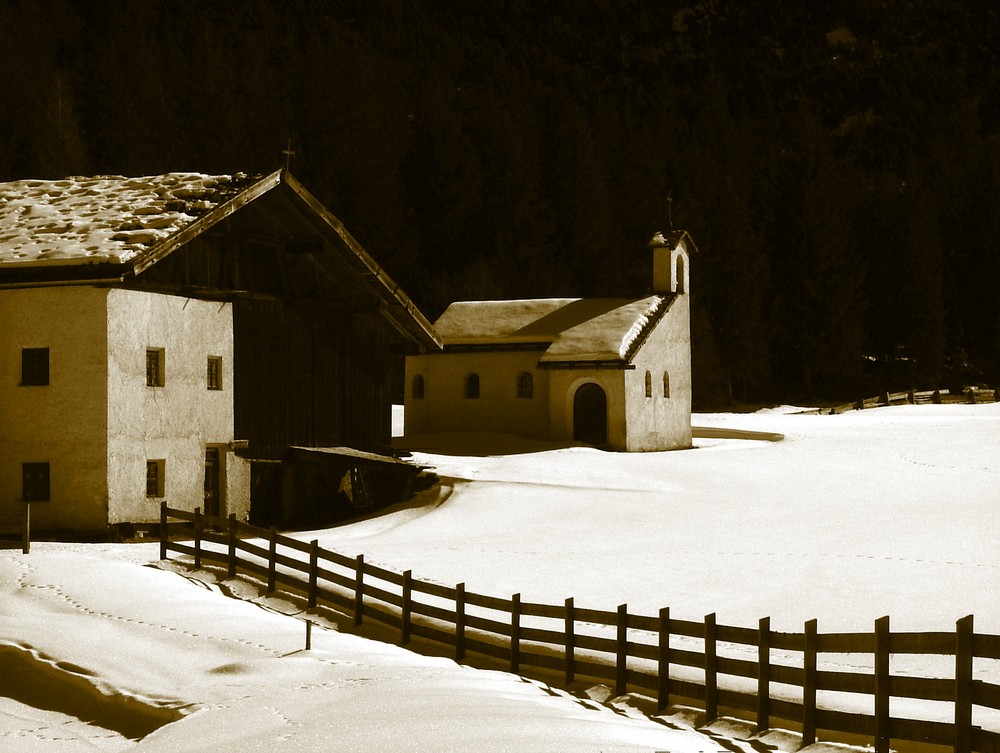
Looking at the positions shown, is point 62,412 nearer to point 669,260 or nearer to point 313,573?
point 313,573

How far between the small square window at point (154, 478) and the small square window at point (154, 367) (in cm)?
177

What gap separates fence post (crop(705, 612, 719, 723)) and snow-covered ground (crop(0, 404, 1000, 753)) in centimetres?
74

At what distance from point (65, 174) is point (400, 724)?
65440 millimetres

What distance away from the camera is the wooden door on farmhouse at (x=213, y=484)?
3006cm

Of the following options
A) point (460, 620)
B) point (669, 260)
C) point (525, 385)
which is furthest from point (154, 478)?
point (669, 260)

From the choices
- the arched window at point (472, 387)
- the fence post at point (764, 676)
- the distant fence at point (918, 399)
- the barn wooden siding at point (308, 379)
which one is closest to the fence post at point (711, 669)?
the fence post at point (764, 676)

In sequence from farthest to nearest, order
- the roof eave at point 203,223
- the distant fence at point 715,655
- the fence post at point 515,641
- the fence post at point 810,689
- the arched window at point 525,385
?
1. the arched window at point 525,385
2. the roof eave at point 203,223
3. the fence post at point 515,641
4. the fence post at point 810,689
5. the distant fence at point 715,655

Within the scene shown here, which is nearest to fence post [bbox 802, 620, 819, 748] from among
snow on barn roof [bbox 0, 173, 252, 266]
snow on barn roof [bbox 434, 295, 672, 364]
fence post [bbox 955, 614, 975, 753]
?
fence post [bbox 955, 614, 975, 753]

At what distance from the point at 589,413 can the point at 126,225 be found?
18.8 m

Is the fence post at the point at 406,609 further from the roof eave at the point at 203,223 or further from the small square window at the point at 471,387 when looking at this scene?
the small square window at the point at 471,387

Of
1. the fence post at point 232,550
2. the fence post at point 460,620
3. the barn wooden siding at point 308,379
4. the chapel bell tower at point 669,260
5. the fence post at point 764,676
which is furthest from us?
the chapel bell tower at point 669,260

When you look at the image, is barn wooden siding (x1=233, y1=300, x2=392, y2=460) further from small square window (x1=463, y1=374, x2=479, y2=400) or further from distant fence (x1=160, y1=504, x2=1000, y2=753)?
small square window (x1=463, y1=374, x2=479, y2=400)

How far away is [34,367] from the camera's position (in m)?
27.6

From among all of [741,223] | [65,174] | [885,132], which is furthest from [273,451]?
[885,132]
